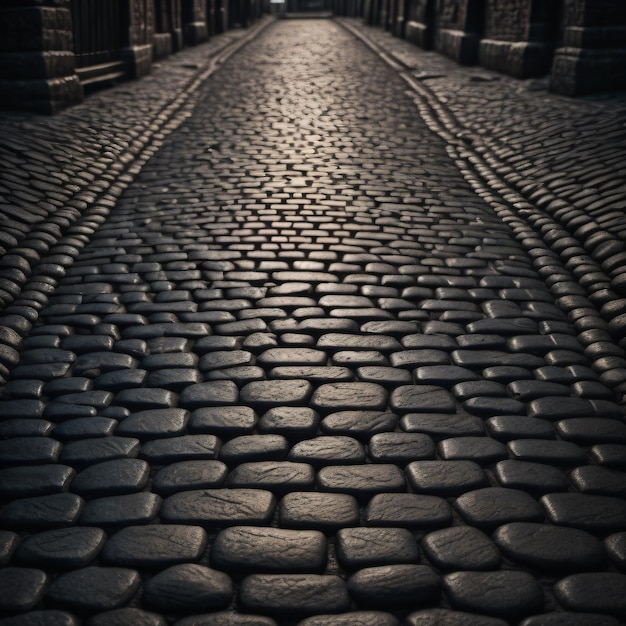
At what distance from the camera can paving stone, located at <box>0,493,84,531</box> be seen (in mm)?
2385

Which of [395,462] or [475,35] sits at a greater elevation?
[475,35]

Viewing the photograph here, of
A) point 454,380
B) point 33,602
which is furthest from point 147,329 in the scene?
point 33,602

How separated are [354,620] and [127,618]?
0.63 metres

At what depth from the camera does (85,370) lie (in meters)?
3.49

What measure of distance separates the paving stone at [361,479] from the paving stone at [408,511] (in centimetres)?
5

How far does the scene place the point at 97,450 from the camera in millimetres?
2801

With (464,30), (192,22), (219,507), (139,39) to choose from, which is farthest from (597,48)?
(192,22)

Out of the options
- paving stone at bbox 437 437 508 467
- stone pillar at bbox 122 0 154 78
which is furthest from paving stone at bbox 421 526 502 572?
stone pillar at bbox 122 0 154 78

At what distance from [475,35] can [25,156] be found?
445 inches

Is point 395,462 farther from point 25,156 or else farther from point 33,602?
point 25,156

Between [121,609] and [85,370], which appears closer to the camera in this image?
[121,609]

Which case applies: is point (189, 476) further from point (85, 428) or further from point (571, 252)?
point (571, 252)

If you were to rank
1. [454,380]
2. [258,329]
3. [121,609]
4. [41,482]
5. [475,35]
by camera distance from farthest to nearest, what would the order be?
[475,35] < [258,329] < [454,380] < [41,482] < [121,609]

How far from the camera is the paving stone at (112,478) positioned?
2561 millimetres
